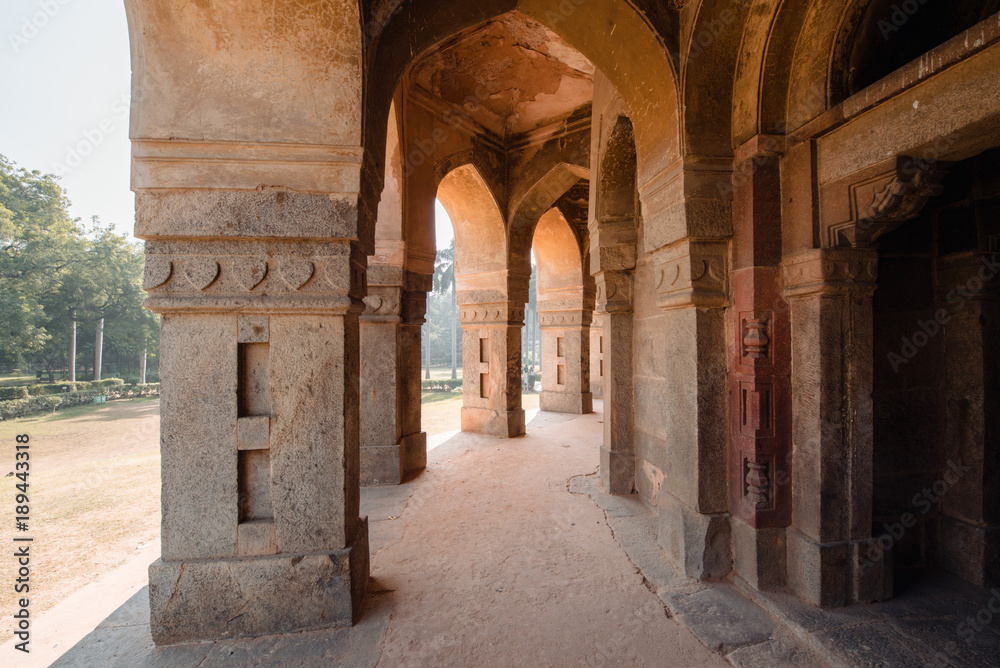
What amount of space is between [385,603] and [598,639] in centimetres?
125

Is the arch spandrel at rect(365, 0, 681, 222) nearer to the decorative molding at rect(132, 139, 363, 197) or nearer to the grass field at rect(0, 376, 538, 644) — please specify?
the decorative molding at rect(132, 139, 363, 197)

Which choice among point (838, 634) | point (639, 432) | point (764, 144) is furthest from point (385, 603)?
point (764, 144)

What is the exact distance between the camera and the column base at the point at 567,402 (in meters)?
9.68

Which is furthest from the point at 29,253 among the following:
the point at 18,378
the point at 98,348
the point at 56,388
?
the point at 18,378

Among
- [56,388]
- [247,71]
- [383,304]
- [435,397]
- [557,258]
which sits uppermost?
[557,258]

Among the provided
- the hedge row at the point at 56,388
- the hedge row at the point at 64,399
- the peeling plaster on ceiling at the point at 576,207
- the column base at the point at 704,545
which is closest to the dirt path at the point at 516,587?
the column base at the point at 704,545

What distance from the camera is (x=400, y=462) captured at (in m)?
4.96

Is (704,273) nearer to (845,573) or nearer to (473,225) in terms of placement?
(845,573)

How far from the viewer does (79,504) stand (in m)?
5.16

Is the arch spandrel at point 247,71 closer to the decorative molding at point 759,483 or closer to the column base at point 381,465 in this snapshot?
the decorative molding at point 759,483

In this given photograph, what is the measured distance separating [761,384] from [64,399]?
23858 millimetres

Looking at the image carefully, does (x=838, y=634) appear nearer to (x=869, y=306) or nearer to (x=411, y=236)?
(x=869, y=306)

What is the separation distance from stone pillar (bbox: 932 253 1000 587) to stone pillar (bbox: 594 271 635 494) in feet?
7.51

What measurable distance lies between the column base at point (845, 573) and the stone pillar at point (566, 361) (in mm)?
7254
